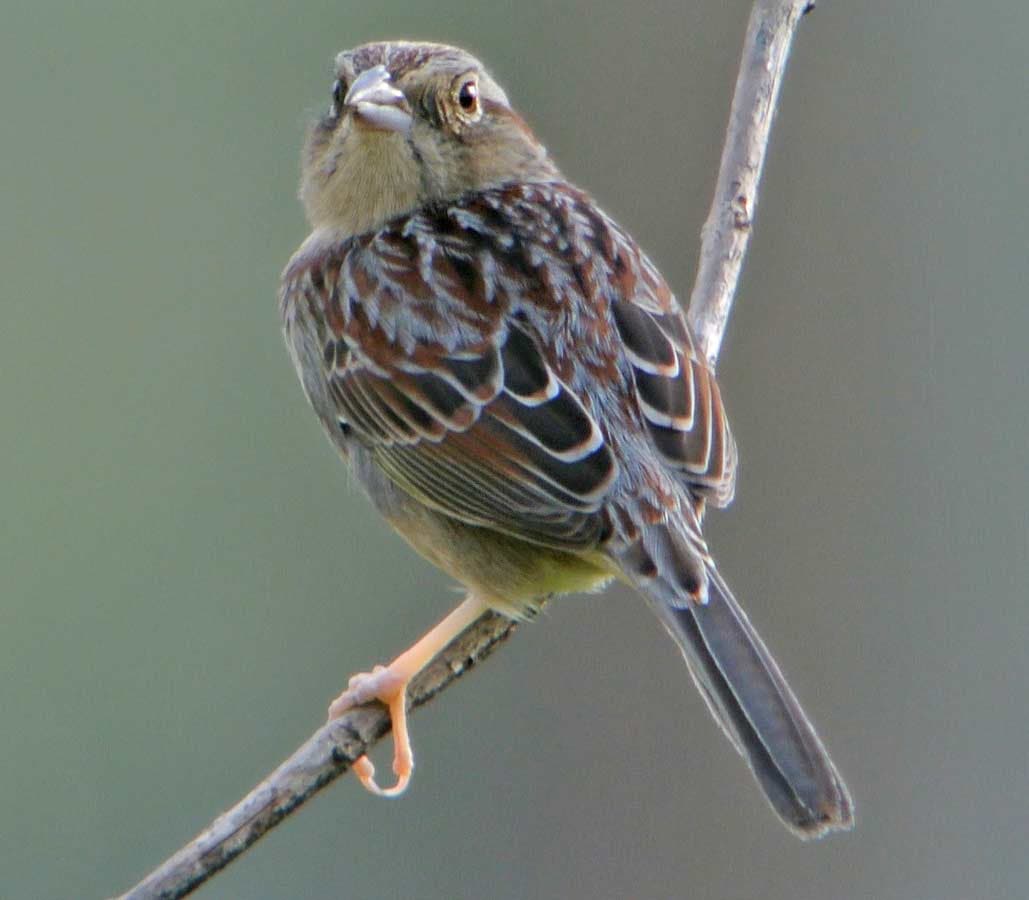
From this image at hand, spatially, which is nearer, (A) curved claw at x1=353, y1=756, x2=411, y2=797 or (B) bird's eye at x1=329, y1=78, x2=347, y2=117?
(A) curved claw at x1=353, y1=756, x2=411, y2=797

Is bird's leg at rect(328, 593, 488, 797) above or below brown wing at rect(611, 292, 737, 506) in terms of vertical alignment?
below

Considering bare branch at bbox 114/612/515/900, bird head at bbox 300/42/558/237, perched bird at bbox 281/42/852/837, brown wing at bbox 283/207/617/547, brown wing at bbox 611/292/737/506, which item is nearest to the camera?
bare branch at bbox 114/612/515/900

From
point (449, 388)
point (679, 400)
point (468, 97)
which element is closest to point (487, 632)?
point (449, 388)

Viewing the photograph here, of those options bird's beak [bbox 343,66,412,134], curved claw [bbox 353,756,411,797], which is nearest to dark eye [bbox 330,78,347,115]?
bird's beak [bbox 343,66,412,134]

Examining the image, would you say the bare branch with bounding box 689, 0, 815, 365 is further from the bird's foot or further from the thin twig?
the bird's foot

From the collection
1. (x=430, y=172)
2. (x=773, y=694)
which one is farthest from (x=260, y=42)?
(x=773, y=694)

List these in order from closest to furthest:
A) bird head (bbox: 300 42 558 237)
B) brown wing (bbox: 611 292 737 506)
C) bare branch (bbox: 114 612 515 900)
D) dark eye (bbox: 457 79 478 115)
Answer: bare branch (bbox: 114 612 515 900), brown wing (bbox: 611 292 737 506), bird head (bbox: 300 42 558 237), dark eye (bbox: 457 79 478 115)

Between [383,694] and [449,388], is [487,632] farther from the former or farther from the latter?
[449,388]

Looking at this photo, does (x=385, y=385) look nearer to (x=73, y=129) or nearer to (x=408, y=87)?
(x=408, y=87)

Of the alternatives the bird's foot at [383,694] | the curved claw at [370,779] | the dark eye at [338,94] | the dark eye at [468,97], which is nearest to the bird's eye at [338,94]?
the dark eye at [338,94]
